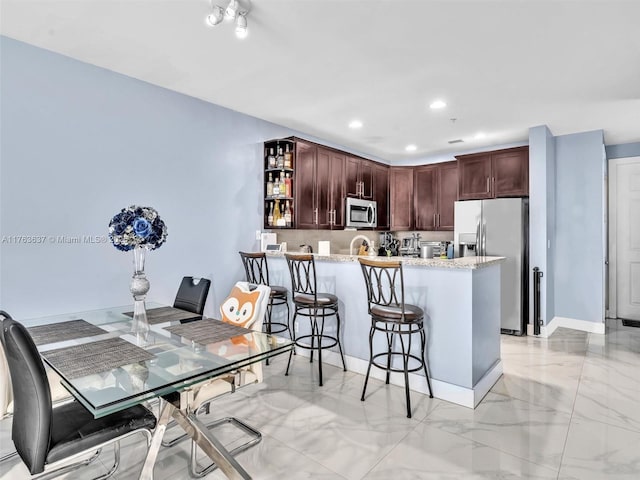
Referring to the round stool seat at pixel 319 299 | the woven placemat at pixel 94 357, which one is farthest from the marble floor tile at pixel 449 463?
the woven placemat at pixel 94 357

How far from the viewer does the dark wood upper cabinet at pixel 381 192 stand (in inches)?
226

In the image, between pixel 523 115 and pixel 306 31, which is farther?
pixel 523 115

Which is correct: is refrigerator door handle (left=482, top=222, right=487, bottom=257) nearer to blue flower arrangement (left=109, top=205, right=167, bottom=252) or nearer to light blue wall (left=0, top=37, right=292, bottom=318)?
light blue wall (left=0, top=37, right=292, bottom=318)

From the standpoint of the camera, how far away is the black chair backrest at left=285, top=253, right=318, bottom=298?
3.19 meters

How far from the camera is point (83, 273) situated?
288 centimetres

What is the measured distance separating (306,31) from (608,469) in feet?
10.3

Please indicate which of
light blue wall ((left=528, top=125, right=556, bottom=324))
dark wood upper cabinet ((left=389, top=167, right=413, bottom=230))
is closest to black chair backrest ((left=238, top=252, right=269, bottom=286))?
dark wood upper cabinet ((left=389, top=167, right=413, bottom=230))

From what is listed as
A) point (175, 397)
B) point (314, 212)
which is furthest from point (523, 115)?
point (175, 397)

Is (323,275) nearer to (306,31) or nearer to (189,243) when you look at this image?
(189,243)

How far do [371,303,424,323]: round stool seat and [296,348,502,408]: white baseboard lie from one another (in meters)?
0.63

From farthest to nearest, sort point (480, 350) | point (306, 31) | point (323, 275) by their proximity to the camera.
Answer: point (323, 275) < point (480, 350) < point (306, 31)

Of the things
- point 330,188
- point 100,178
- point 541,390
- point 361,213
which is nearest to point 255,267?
point 330,188

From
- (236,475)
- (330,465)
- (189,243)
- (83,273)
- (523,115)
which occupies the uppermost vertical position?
(523,115)

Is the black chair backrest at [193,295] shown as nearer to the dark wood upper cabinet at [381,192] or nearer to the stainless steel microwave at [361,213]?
the stainless steel microwave at [361,213]
